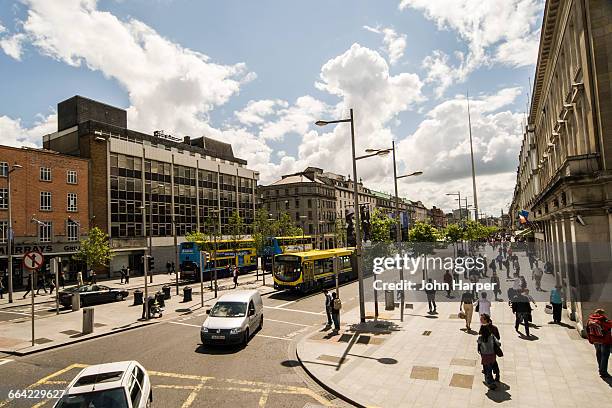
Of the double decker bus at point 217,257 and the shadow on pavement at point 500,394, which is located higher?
the double decker bus at point 217,257

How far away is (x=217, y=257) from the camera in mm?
38750

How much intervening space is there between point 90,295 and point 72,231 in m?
17.8

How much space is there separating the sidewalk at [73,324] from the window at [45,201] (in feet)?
56.2

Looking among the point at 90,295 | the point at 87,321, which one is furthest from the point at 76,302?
the point at 87,321

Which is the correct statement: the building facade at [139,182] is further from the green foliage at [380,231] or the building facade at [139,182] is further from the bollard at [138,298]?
the green foliage at [380,231]

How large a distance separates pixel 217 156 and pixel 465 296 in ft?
187

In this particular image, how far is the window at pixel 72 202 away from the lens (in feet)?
131

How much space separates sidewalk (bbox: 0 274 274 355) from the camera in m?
15.8

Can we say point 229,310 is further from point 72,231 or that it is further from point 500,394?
point 72,231

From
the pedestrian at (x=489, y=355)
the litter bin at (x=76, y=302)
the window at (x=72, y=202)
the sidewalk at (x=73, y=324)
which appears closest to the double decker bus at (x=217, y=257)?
the sidewalk at (x=73, y=324)

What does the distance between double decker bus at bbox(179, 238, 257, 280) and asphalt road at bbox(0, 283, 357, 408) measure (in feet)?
50.5

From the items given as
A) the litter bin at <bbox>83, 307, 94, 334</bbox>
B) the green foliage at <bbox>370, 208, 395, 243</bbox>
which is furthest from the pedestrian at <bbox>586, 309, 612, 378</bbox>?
the green foliage at <bbox>370, 208, 395, 243</bbox>

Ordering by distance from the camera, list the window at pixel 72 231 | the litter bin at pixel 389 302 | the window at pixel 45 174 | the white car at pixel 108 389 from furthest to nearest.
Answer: the window at pixel 72 231, the window at pixel 45 174, the litter bin at pixel 389 302, the white car at pixel 108 389

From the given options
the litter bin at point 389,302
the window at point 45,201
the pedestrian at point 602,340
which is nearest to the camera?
the pedestrian at point 602,340
